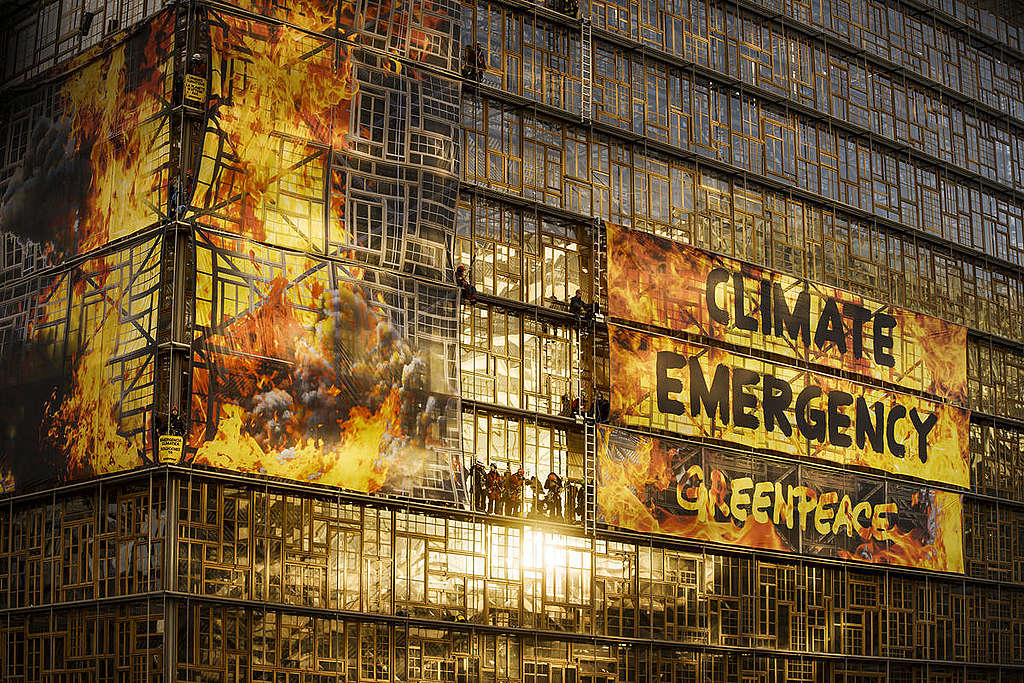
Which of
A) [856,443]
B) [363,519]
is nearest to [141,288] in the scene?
[363,519]

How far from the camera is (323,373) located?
26125 millimetres

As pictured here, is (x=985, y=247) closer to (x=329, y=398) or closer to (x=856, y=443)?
(x=856, y=443)

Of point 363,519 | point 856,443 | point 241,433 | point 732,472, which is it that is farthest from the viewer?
point 856,443

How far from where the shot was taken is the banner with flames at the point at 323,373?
987 inches

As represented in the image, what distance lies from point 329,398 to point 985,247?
20.8 m

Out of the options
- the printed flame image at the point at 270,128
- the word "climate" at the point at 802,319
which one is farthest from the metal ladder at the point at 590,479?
the printed flame image at the point at 270,128

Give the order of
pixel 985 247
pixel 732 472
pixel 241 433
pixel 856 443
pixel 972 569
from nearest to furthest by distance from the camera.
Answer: pixel 241 433, pixel 732 472, pixel 856 443, pixel 972 569, pixel 985 247

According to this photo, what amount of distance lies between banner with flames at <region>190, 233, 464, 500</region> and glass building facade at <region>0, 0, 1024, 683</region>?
0.06 meters

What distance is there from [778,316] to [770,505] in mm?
4186

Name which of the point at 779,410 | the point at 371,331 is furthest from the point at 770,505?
the point at 371,331

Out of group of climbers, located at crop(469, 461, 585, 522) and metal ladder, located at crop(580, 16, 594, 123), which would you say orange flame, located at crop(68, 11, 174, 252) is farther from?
metal ladder, located at crop(580, 16, 594, 123)

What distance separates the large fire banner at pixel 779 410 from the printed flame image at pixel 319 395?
5236mm

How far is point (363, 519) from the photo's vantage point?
26.6m

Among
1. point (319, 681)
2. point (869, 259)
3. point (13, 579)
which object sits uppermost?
point (869, 259)
